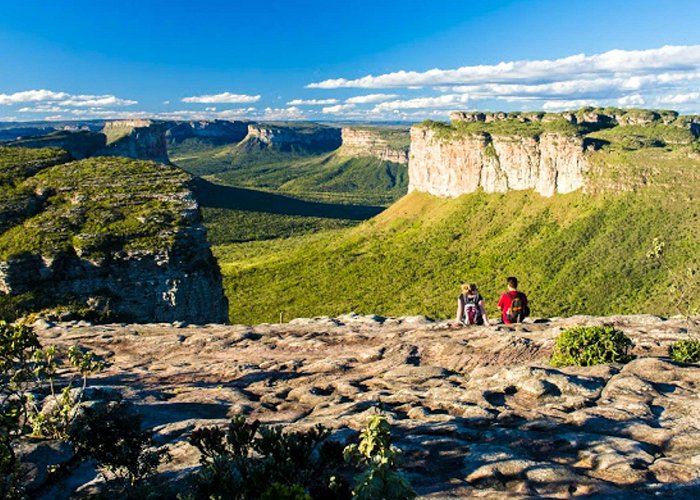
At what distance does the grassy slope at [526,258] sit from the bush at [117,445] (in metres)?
66.7

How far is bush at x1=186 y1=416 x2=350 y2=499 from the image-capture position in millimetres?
9109

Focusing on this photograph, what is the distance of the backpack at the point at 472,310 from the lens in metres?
25.5

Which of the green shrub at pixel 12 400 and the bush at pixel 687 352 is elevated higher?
the green shrub at pixel 12 400

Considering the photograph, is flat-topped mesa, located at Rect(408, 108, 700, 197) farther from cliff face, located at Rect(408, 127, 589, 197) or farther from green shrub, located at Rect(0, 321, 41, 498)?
green shrub, located at Rect(0, 321, 41, 498)

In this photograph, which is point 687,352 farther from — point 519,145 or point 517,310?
point 519,145

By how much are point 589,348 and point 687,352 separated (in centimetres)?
350

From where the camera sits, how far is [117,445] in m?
11.9

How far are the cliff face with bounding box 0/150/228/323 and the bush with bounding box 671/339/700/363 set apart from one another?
1386 inches

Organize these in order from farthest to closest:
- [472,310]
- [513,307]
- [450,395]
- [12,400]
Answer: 1. [513,307]
2. [472,310]
3. [450,395]
4. [12,400]

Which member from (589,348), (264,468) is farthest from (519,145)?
(264,468)

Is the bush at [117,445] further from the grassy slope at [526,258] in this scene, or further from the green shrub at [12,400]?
the grassy slope at [526,258]

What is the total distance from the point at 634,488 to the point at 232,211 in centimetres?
17856

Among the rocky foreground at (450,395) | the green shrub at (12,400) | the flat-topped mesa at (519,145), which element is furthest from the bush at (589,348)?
the flat-topped mesa at (519,145)

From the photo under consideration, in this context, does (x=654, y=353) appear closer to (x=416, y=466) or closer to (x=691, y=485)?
(x=691, y=485)
